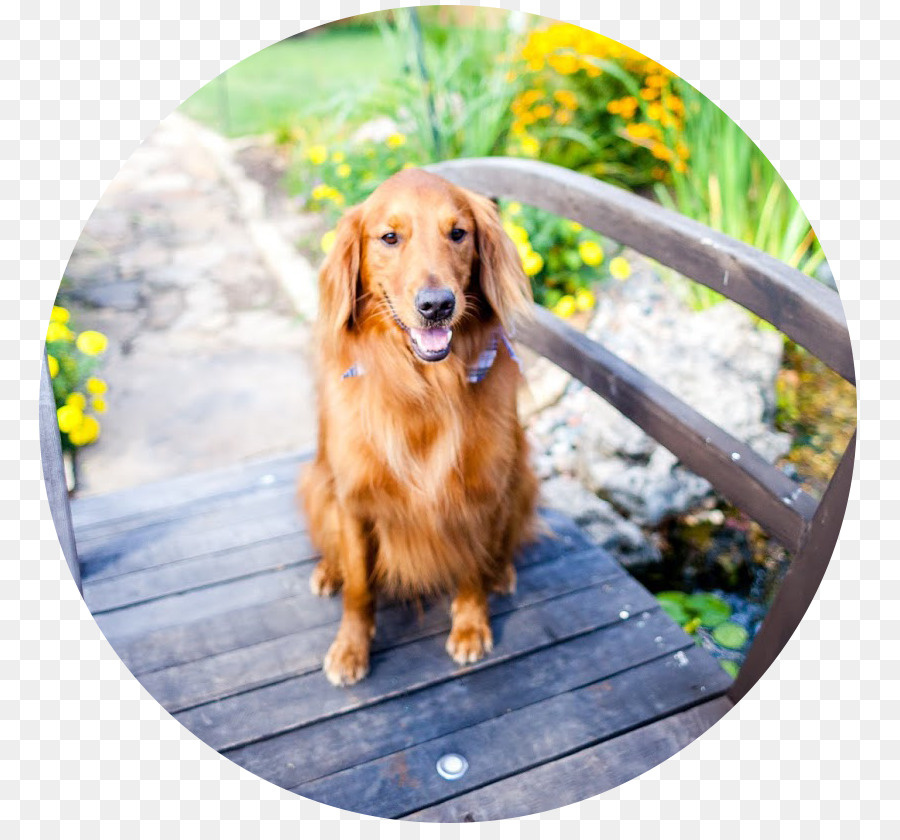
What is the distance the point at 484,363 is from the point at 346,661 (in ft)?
2.95

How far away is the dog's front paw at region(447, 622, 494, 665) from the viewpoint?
2172 millimetres

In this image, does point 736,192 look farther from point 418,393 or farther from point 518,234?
point 418,393

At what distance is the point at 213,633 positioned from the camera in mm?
2262

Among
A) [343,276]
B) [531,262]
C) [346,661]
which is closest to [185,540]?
[346,661]

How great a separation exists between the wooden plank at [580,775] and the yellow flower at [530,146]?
3.25 meters

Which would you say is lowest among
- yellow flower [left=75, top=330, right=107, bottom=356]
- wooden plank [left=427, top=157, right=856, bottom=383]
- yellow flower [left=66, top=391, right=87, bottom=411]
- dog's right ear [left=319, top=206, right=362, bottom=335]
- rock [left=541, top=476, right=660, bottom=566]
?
rock [left=541, top=476, right=660, bottom=566]

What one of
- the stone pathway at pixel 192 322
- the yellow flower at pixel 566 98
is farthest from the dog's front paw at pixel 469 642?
the yellow flower at pixel 566 98

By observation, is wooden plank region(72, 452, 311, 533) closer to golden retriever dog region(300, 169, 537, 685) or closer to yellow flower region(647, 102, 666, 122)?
golden retriever dog region(300, 169, 537, 685)

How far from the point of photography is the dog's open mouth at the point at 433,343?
1.83m

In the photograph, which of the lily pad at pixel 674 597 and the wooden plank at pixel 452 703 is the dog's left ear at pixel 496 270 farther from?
the lily pad at pixel 674 597

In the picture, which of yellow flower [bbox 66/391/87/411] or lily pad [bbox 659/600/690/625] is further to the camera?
yellow flower [bbox 66/391/87/411]

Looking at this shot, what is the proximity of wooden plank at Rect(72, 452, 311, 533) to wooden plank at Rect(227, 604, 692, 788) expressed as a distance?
103 cm

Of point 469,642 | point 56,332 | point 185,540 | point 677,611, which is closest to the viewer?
point 469,642

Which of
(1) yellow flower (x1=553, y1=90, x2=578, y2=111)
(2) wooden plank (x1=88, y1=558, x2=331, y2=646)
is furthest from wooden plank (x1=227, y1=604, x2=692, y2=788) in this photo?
(1) yellow flower (x1=553, y1=90, x2=578, y2=111)
